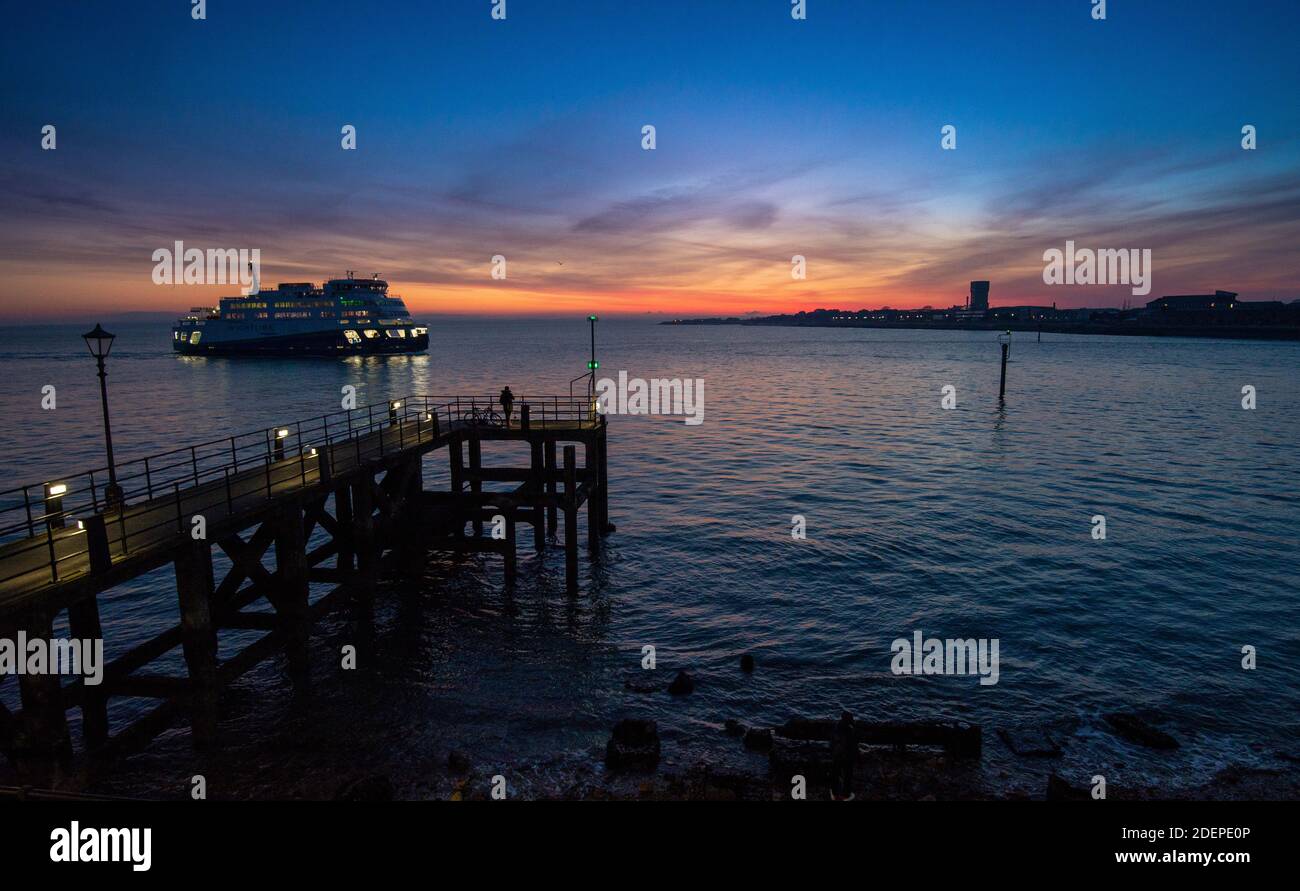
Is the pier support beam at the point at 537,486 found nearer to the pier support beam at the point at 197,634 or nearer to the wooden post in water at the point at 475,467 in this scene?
the wooden post in water at the point at 475,467

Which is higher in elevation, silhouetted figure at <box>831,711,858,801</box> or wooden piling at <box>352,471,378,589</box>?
wooden piling at <box>352,471,378,589</box>

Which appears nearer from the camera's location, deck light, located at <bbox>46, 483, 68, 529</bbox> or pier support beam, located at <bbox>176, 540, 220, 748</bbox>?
pier support beam, located at <bbox>176, 540, 220, 748</bbox>

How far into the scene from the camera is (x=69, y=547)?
13.2 metres

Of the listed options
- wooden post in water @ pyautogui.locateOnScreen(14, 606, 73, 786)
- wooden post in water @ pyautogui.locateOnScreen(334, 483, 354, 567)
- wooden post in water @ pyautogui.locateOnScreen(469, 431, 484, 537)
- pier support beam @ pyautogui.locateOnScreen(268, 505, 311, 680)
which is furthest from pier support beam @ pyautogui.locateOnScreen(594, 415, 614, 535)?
wooden post in water @ pyautogui.locateOnScreen(14, 606, 73, 786)

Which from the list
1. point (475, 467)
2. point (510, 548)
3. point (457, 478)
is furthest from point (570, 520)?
point (457, 478)

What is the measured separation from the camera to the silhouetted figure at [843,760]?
41.1ft

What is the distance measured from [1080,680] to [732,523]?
52.0ft

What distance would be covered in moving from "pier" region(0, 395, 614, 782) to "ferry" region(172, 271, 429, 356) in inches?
4800

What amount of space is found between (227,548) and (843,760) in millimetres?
14081

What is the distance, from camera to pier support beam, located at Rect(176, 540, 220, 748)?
13172 millimetres

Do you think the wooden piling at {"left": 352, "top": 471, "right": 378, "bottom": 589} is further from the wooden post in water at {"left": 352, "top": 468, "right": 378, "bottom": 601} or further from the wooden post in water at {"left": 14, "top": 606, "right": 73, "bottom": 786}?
the wooden post in water at {"left": 14, "top": 606, "right": 73, "bottom": 786}
